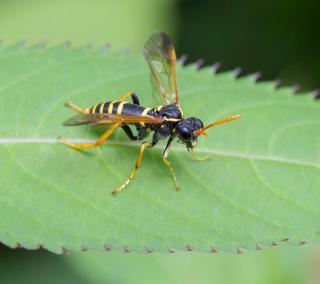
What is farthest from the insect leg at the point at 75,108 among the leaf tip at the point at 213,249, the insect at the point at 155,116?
the leaf tip at the point at 213,249

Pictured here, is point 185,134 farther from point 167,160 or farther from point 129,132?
point 129,132

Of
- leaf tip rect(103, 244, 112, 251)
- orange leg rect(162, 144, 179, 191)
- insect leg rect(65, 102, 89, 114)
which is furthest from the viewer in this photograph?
insect leg rect(65, 102, 89, 114)

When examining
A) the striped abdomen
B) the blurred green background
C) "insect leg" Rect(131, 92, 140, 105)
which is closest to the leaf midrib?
the striped abdomen

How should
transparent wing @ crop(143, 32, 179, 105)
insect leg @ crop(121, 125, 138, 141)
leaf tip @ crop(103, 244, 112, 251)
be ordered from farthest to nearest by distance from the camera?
transparent wing @ crop(143, 32, 179, 105)
insect leg @ crop(121, 125, 138, 141)
leaf tip @ crop(103, 244, 112, 251)

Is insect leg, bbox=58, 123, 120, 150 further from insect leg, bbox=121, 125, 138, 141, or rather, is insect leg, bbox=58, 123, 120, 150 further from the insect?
insect leg, bbox=121, 125, 138, 141

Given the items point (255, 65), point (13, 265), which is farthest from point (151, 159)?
point (255, 65)

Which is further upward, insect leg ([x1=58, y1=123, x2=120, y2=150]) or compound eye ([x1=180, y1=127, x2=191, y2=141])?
insect leg ([x1=58, y1=123, x2=120, y2=150])

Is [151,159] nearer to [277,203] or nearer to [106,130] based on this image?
[106,130]
